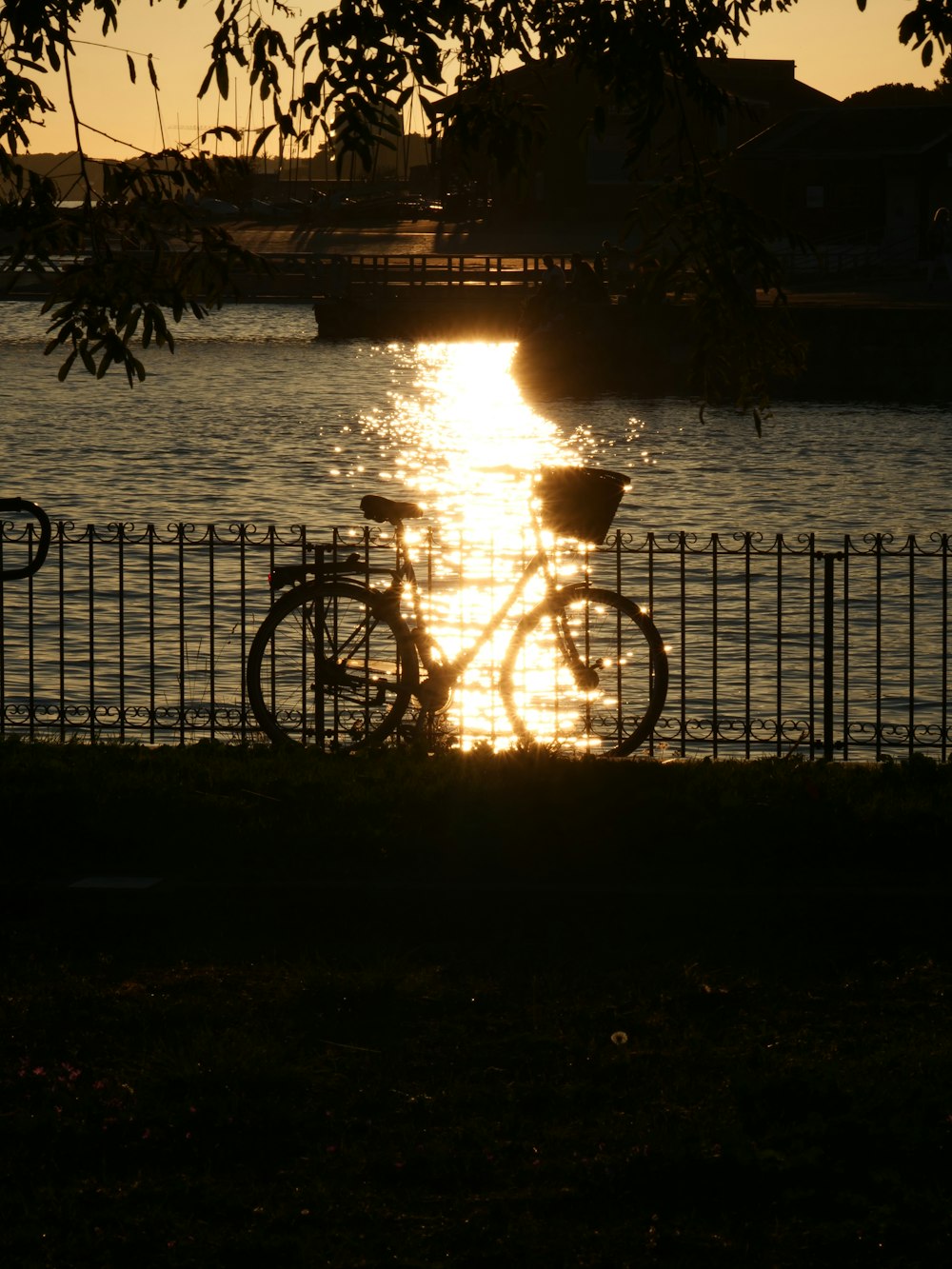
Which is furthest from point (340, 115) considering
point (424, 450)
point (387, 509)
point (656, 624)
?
point (424, 450)

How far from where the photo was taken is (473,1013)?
6422 mm

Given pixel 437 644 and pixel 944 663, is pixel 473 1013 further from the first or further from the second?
pixel 944 663

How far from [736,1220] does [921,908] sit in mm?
2864

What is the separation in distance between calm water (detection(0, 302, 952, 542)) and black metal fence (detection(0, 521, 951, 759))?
5.09m

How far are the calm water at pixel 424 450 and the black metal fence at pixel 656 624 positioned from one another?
509 cm

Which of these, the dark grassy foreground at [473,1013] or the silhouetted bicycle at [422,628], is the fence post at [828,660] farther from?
the dark grassy foreground at [473,1013]

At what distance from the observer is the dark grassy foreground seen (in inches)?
191

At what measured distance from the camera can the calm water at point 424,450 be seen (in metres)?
33.2

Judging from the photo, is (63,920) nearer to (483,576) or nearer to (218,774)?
(218,774)

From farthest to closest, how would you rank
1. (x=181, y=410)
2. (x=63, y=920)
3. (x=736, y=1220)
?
(x=181, y=410)
(x=63, y=920)
(x=736, y=1220)

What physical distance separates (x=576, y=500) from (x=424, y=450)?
36.0 metres

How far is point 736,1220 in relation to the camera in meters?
4.84

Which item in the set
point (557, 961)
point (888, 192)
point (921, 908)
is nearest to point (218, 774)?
point (557, 961)

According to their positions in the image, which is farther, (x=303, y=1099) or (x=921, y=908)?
(x=921, y=908)
